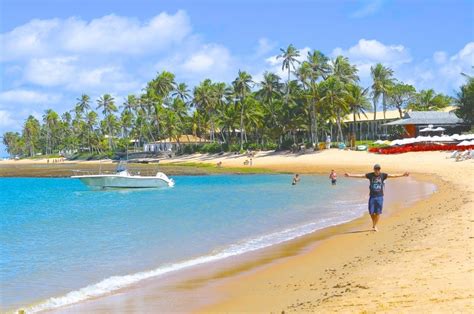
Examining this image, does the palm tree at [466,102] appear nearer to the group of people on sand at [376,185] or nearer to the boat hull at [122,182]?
the boat hull at [122,182]

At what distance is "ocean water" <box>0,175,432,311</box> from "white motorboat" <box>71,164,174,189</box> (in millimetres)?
5460

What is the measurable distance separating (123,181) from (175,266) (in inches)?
1191

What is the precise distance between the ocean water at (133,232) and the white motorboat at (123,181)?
5.46 m

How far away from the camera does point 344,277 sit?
32.7 ft

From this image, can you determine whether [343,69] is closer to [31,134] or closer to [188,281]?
[188,281]

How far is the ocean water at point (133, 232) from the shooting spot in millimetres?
12133

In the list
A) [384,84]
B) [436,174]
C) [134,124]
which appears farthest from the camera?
[134,124]

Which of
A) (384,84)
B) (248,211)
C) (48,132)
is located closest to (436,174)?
(248,211)

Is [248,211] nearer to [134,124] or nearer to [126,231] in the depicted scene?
[126,231]

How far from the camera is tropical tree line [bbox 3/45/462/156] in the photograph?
7906 cm

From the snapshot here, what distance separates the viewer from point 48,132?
532 feet

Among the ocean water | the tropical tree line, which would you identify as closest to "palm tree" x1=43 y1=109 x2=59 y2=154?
the tropical tree line

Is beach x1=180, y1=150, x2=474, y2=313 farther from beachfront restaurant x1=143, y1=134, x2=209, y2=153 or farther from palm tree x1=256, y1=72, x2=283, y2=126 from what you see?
beachfront restaurant x1=143, y1=134, x2=209, y2=153

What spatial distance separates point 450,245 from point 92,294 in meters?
7.22
